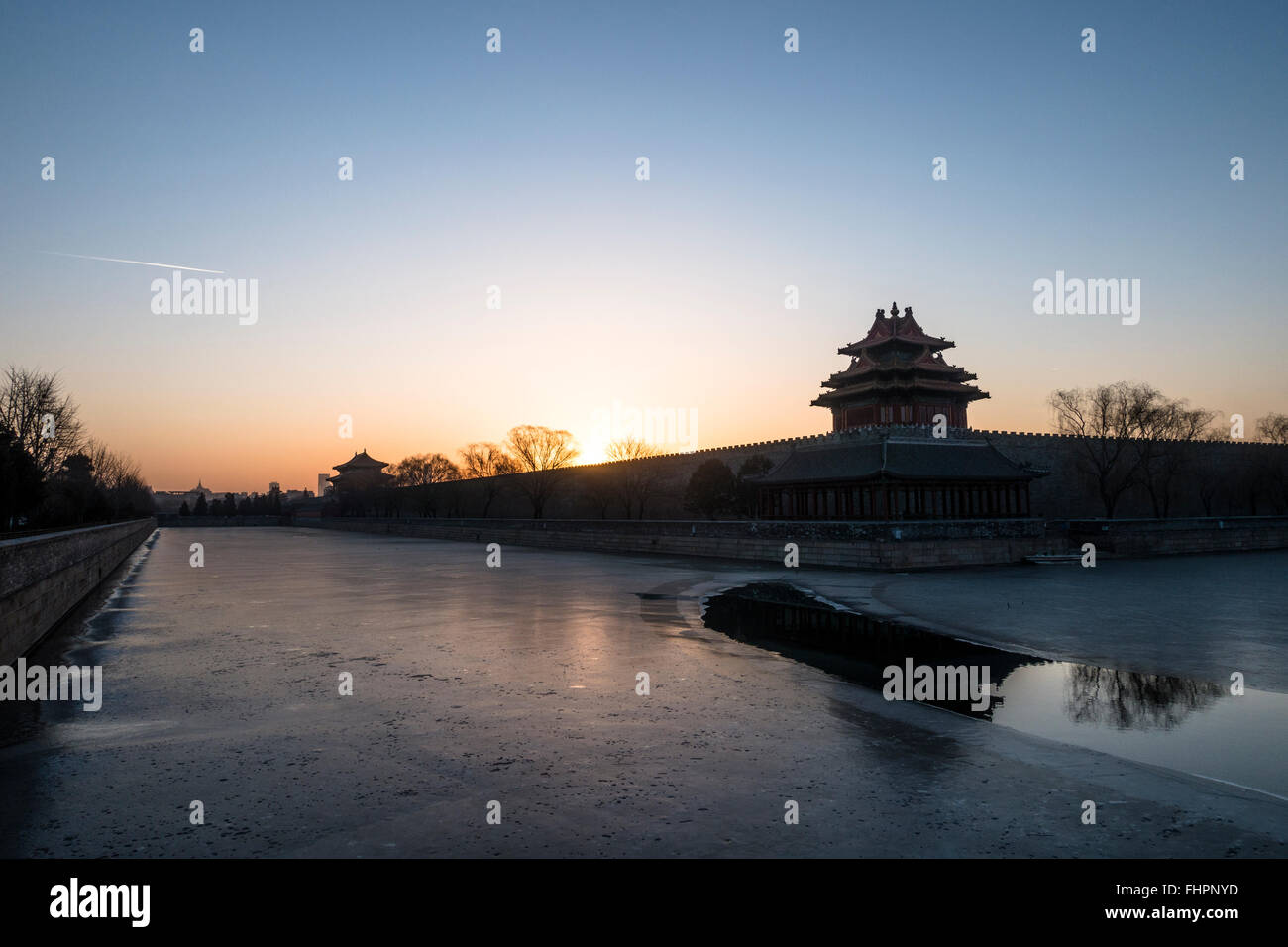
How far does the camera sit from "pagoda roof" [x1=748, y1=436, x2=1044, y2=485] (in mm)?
31844

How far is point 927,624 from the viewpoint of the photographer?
12594 mm

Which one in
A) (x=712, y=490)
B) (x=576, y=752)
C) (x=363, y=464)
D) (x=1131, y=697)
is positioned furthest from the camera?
(x=363, y=464)

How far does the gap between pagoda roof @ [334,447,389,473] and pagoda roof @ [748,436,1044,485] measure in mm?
110831

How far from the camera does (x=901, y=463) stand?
3234cm

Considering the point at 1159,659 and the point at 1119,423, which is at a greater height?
the point at 1119,423

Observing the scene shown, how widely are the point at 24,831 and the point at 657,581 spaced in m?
16.8

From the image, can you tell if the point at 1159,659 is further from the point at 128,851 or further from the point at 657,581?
the point at 657,581

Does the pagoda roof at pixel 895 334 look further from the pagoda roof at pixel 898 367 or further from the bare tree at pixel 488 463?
the bare tree at pixel 488 463

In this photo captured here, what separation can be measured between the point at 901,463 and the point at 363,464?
120 metres

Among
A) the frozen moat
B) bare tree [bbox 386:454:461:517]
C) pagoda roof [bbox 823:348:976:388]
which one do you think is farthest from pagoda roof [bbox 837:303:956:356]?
bare tree [bbox 386:454:461:517]

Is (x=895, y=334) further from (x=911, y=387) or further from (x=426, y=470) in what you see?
(x=426, y=470)

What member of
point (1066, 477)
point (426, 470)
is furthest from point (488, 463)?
point (1066, 477)

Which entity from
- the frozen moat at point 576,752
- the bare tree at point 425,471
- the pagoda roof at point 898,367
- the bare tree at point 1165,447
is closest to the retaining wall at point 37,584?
the frozen moat at point 576,752
